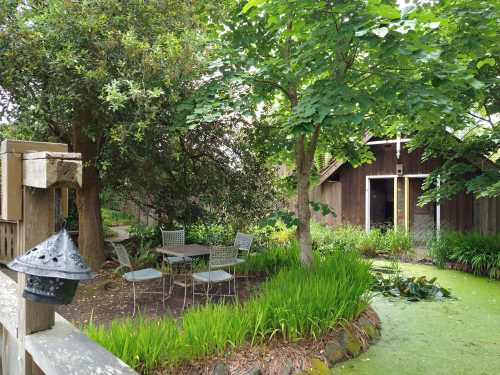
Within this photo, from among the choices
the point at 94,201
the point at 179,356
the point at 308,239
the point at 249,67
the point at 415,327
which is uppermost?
the point at 249,67

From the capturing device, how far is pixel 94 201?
5.96 m

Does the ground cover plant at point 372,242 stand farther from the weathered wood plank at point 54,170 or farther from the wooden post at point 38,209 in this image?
the weathered wood plank at point 54,170

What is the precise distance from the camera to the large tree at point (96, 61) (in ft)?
13.0

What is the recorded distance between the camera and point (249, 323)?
10.4ft

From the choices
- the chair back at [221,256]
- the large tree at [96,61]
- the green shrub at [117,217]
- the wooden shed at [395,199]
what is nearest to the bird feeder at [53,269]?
the large tree at [96,61]

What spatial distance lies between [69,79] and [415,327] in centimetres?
471

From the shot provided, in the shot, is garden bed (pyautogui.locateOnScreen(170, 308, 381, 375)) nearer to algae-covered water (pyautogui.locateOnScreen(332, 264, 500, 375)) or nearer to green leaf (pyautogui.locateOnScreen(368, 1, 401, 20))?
algae-covered water (pyautogui.locateOnScreen(332, 264, 500, 375))

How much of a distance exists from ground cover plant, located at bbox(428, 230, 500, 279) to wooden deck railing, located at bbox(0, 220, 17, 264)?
7.61m

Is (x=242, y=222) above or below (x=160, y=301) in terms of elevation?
above

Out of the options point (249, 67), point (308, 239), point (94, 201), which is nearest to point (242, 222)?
point (308, 239)

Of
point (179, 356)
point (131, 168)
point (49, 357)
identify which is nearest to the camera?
point (49, 357)

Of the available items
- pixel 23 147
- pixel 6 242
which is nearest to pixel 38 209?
pixel 23 147

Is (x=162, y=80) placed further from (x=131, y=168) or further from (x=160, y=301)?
(x=160, y=301)

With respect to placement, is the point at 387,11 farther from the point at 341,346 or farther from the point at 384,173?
the point at 384,173
